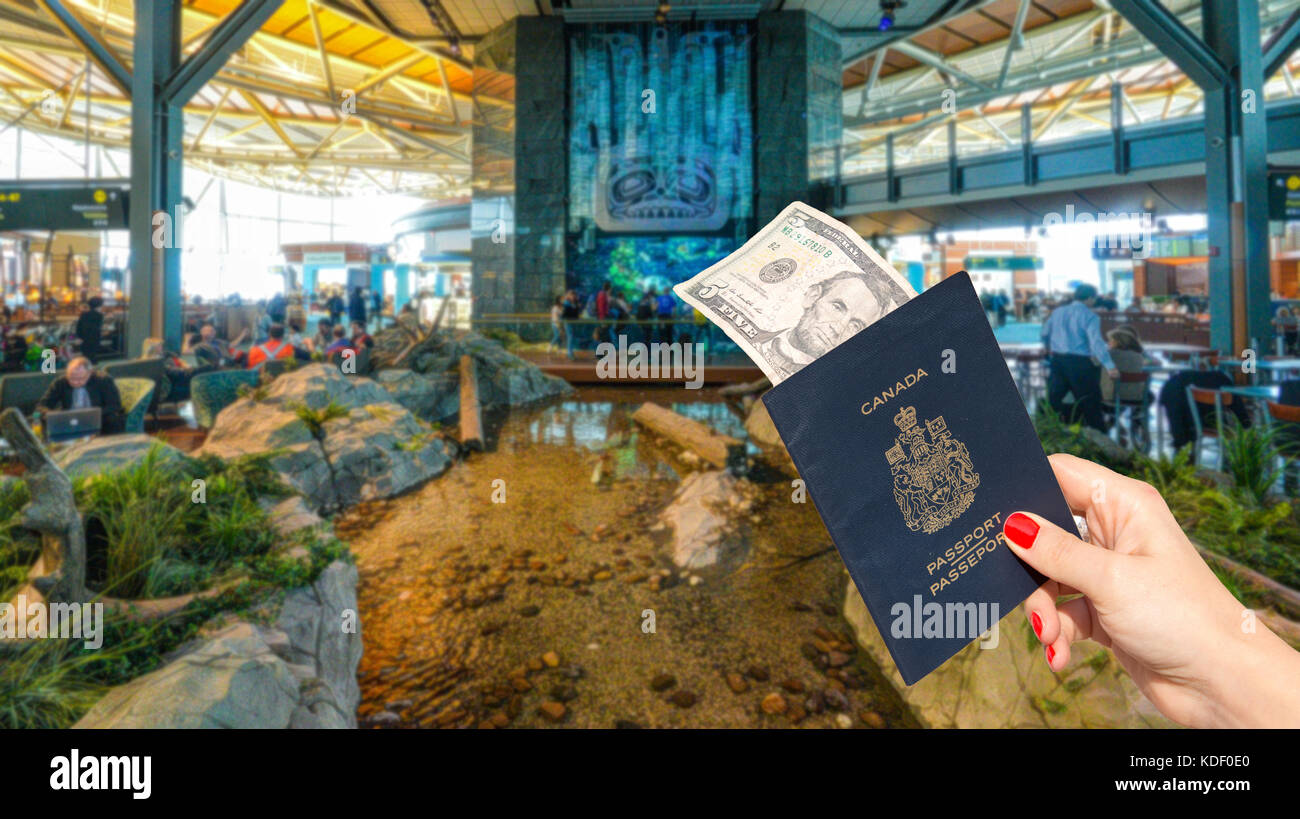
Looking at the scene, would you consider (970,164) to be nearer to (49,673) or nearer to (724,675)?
(724,675)

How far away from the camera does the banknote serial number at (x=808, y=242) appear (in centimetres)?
120

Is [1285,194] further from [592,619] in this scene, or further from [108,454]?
[108,454]

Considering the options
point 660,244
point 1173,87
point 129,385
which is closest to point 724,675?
point 129,385

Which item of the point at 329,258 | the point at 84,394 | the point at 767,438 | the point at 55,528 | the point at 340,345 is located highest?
the point at 329,258

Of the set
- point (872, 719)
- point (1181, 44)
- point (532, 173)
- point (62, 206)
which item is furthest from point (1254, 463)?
point (532, 173)

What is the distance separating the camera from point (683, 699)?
3248 mm

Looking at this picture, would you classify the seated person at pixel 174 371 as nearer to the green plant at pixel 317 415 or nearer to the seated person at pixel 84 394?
the seated person at pixel 84 394

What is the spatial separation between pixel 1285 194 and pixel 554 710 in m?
8.66

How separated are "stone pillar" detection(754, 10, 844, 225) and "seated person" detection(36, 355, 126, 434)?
46.0 ft

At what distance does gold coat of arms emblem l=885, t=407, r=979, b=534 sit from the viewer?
1.04 m

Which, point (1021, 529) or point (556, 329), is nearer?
point (1021, 529)

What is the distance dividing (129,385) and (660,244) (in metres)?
12.7

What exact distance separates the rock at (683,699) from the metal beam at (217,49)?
29.3ft

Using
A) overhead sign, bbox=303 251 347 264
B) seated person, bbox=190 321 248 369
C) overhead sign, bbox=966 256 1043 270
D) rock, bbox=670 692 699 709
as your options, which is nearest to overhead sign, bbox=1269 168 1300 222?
rock, bbox=670 692 699 709
